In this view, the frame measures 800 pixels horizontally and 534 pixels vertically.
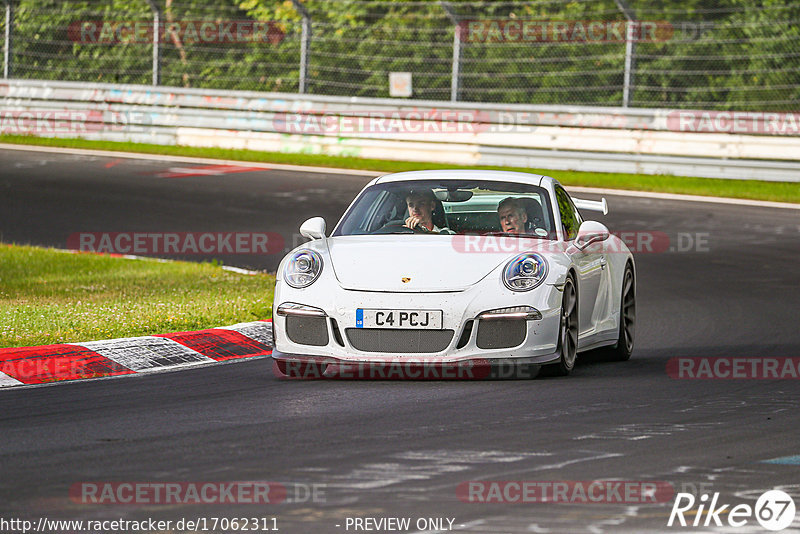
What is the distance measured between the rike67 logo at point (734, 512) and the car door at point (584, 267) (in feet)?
11.8

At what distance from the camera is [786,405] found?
773 cm

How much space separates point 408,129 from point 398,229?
1448 centimetres

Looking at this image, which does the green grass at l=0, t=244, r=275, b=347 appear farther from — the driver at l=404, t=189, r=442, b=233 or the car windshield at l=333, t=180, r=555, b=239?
the driver at l=404, t=189, r=442, b=233

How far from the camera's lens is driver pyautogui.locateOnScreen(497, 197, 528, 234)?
9.34 metres

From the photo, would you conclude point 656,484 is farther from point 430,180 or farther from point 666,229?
point 666,229

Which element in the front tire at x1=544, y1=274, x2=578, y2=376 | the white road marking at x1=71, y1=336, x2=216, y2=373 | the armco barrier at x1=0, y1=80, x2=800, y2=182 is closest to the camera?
the front tire at x1=544, y1=274, x2=578, y2=376

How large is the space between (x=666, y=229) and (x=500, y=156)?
5.83 metres

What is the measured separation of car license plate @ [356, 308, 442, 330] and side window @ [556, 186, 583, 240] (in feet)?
5.09

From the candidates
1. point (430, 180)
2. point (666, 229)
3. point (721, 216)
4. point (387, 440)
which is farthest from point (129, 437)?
point (721, 216)

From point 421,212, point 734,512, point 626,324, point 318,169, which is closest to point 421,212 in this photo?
point 421,212

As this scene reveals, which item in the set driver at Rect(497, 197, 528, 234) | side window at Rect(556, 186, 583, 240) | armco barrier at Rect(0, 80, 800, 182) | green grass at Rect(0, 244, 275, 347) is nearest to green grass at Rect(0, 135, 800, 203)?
armco barrier at Rect(0, 80, 800, 182)

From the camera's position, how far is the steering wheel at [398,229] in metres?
9.33

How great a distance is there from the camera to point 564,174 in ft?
72.6

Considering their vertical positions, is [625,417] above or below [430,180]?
below
